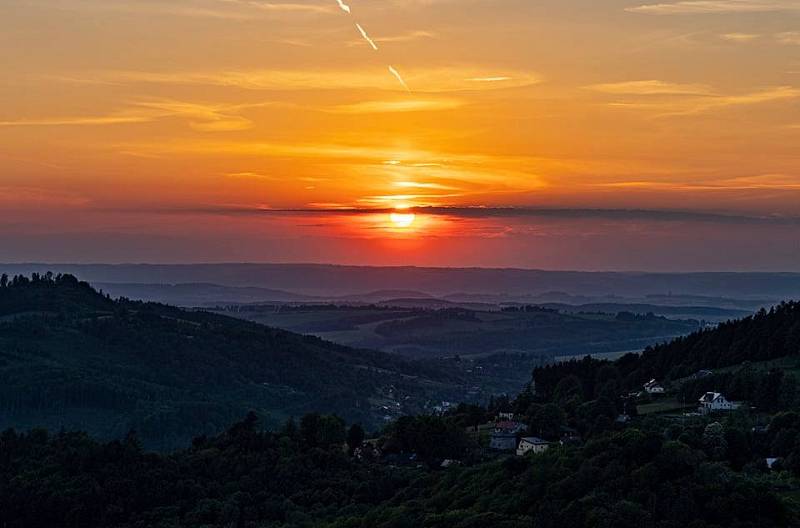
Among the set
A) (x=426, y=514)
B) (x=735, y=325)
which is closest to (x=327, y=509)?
(x=426, y=514)

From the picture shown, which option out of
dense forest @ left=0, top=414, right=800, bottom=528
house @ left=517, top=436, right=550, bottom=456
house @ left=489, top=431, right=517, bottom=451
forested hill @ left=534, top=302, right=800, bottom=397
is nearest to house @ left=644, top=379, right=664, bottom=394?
forested hill @ left=534, top=302, right=800, bottom=397

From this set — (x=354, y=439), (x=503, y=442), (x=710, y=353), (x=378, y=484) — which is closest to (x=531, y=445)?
(x=503, y=442)

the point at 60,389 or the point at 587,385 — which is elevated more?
the point at 587,385

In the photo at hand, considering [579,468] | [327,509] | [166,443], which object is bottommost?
[166,443]

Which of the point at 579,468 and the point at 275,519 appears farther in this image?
the point at 275,519

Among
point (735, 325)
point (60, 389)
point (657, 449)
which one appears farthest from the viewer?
point (60, 389)

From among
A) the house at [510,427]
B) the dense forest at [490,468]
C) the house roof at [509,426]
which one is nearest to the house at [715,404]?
the dense forest at [490,468]

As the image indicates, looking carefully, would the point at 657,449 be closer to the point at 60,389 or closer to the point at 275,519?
the point at 275,519

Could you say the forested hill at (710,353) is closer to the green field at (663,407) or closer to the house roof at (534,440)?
the green field at (663,407)
